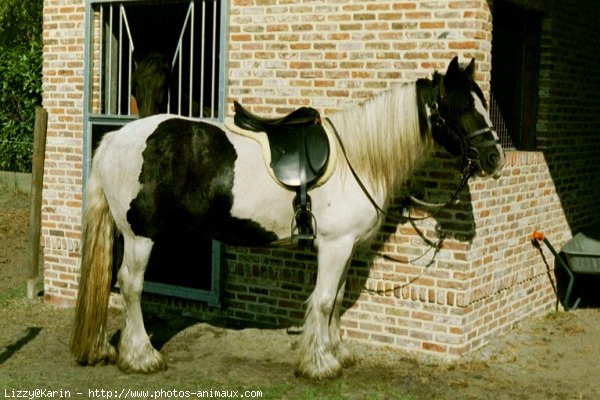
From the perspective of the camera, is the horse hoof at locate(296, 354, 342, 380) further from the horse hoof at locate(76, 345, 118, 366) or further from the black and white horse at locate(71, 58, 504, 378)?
the horse hoof at locate(76, 345, 118, 366)

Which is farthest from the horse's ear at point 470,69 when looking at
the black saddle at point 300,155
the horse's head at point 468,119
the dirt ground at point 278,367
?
the dirt ground at point 278,367

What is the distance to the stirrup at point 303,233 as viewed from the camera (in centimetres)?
607

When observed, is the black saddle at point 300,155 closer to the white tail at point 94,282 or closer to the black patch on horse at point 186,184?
the black patch on horse at point 186,184

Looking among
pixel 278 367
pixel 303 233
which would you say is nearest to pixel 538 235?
pixel 303 233

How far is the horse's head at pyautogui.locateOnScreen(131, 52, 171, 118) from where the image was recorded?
8023 millimetres

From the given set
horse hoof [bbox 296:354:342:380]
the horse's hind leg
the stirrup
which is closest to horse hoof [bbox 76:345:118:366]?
the horse's hind leg

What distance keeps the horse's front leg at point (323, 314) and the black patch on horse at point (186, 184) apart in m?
0.52

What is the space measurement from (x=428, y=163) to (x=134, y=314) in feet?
8.73

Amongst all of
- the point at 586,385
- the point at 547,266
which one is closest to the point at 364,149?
the point at 586,385

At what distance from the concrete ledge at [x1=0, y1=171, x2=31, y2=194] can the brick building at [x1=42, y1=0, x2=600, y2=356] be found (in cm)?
856

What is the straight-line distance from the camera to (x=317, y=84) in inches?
281

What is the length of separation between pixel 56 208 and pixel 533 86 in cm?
505

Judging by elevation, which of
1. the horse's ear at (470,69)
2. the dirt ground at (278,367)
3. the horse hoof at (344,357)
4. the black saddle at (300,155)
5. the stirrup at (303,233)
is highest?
the horse's ear at (470,69)

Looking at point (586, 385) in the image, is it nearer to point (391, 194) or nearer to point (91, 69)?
point (391, 194)
